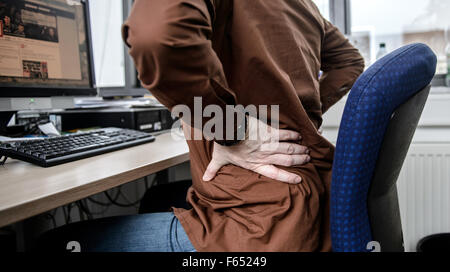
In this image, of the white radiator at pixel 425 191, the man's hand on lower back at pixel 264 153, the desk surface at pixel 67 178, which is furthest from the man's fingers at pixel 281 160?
the white radiator at pixel 425 191

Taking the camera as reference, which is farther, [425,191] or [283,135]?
[425,191]

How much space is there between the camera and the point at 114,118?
1161 mm

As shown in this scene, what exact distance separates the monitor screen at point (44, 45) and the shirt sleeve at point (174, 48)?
61cm

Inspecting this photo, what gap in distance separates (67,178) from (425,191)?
1463mm

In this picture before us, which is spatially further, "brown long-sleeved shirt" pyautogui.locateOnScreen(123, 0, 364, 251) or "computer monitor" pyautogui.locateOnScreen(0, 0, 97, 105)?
"computer monitor" pyautogui.locateOnScreen(0, 0, 97, 105)

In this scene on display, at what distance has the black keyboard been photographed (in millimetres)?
682

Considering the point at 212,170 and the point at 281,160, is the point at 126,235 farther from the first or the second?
the point at 281,160

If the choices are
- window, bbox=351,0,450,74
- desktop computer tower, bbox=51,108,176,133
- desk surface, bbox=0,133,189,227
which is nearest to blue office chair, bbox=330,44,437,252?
desk surface, bbox=0,133,189,227

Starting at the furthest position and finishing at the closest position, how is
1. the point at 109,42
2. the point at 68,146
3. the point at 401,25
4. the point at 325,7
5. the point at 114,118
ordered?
the point at 109,42, the point at 325,7, the point at 401,25, the point at 114,118, the point at 68,146

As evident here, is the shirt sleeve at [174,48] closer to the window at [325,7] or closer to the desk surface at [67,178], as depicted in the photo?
the desk surface at [67,178]

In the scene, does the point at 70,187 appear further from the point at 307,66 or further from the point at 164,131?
the point at 164,131

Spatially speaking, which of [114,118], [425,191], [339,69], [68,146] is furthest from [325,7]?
[68,146]

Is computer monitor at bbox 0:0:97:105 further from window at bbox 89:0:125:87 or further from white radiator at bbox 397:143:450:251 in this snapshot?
white radiator at bbox 397:143:450:251

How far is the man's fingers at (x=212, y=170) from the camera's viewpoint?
619 millimetres
